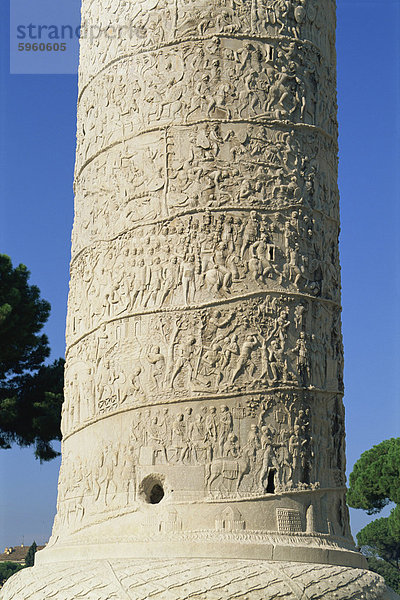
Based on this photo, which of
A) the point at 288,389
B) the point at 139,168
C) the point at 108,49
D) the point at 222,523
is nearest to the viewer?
the point at 222,523

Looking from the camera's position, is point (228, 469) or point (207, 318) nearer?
point (228, 469)

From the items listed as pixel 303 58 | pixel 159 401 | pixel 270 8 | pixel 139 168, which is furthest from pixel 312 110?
pixel 159 401

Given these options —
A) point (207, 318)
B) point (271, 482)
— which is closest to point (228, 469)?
Result: point (271, 482)

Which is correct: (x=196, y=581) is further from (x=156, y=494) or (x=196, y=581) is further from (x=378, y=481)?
(x=378, y=481)

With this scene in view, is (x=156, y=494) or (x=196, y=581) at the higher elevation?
(x=156, y=494)

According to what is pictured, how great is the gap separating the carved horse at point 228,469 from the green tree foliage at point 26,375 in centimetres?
688

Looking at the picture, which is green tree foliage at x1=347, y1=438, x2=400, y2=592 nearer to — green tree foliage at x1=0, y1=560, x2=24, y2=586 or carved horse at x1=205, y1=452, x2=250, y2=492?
green tree foliage at x1=0, y1=560, x2=24, y2=586

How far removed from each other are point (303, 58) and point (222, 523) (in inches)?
134

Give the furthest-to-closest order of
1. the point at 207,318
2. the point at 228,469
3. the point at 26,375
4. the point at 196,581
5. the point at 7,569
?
1. the point at 7,569
2. the point at 26,375
3. the point at 207,318
4. the point at 228,469
5. the point at 196,581

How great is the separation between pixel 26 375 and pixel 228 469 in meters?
7.67

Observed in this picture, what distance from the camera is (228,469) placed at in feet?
18.1

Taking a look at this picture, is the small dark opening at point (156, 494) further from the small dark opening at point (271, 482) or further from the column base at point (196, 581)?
the small dark opening at point (271, 482)

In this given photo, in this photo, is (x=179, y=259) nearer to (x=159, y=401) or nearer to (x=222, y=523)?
(x=159, y=401)

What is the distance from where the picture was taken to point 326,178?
21.4 ft
